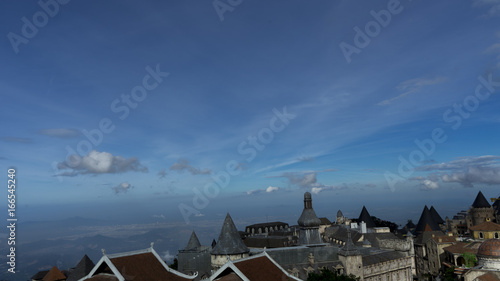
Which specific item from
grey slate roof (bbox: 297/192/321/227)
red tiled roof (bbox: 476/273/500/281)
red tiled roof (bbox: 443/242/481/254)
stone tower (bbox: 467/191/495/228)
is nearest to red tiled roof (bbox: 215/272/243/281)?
grey slate roof (bbox: 297/192/321/227)

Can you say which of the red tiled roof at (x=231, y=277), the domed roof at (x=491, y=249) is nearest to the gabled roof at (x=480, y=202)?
the domed roof at (x=491, y=249)

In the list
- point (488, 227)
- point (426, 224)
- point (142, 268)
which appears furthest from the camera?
point (426, 224)

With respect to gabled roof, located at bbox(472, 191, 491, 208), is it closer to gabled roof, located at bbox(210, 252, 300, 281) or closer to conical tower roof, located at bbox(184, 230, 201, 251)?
conical tower roof, located at bbox(184, 230, 201, 251)

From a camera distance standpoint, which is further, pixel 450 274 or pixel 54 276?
pixel 450 274

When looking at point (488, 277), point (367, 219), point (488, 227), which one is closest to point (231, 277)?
point (488, 277)

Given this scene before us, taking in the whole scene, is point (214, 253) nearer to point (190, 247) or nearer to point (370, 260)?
point (190, 247)

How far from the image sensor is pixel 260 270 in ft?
98.7

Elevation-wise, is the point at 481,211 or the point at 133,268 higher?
the point at 481,211

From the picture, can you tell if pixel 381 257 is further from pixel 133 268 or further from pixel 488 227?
pixel 133 268

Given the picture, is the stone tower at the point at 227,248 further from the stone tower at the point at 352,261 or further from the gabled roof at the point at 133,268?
the stone tower at the point at 352,261

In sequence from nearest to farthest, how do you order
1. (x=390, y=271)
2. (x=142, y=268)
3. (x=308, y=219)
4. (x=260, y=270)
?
(x=142, y=268), (x=260, y=270), (x=390, y=271), (x=308, y=219)

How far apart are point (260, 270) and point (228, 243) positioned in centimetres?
1742

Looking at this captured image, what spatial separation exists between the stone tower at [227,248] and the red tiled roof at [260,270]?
49.0ft

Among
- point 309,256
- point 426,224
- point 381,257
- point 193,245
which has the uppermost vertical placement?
point 426,224
